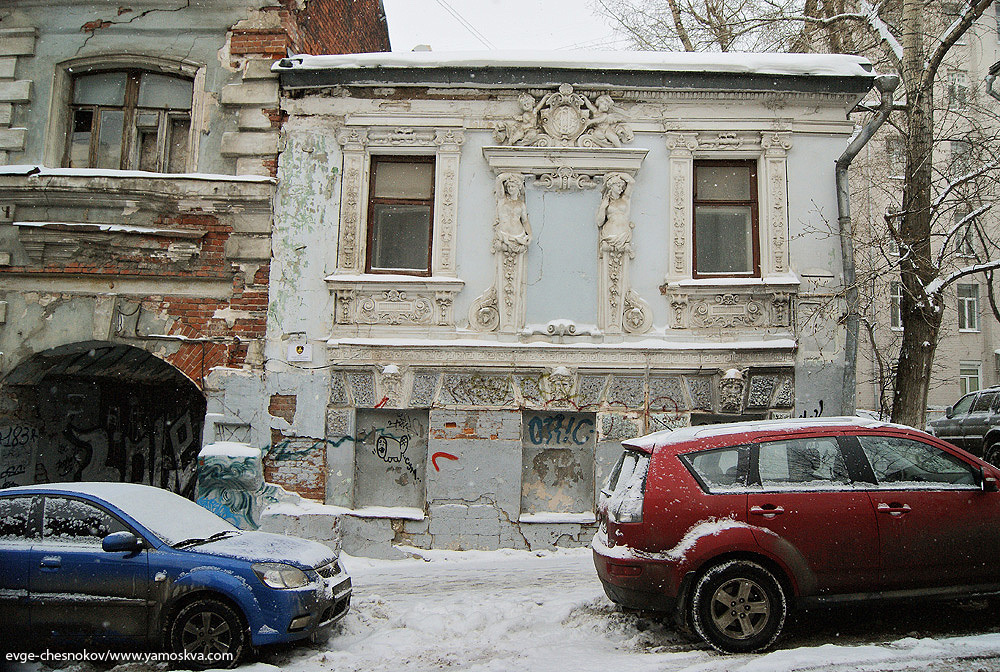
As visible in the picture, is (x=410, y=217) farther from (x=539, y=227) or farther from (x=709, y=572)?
(x=709, y=572)

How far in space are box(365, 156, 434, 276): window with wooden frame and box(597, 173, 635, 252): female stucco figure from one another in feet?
7.71

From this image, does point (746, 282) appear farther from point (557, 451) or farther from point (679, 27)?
point (679, 27)

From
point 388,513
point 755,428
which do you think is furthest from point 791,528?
point 388,513

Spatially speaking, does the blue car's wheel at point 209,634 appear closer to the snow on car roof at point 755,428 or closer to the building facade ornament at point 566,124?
the snow on car roof at point 755,428

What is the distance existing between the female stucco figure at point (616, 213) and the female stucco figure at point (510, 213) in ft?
3.31

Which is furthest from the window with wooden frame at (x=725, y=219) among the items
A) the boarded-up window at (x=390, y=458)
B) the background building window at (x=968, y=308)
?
the background building window at (x=968, y=308)

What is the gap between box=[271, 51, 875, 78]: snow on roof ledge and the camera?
30.9ft

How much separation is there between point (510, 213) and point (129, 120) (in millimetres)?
5705

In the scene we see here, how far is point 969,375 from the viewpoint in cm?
2422

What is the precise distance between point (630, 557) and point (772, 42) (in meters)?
12.6

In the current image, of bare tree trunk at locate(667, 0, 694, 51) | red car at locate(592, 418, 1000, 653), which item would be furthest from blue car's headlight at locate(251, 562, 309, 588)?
bare tree trunk at locate(667, 0, 694, 51)

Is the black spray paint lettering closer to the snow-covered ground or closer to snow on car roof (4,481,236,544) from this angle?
the snow-covered ground

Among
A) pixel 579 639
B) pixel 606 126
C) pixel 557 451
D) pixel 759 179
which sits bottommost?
pixel 579 639

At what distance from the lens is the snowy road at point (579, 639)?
16.3 ft
